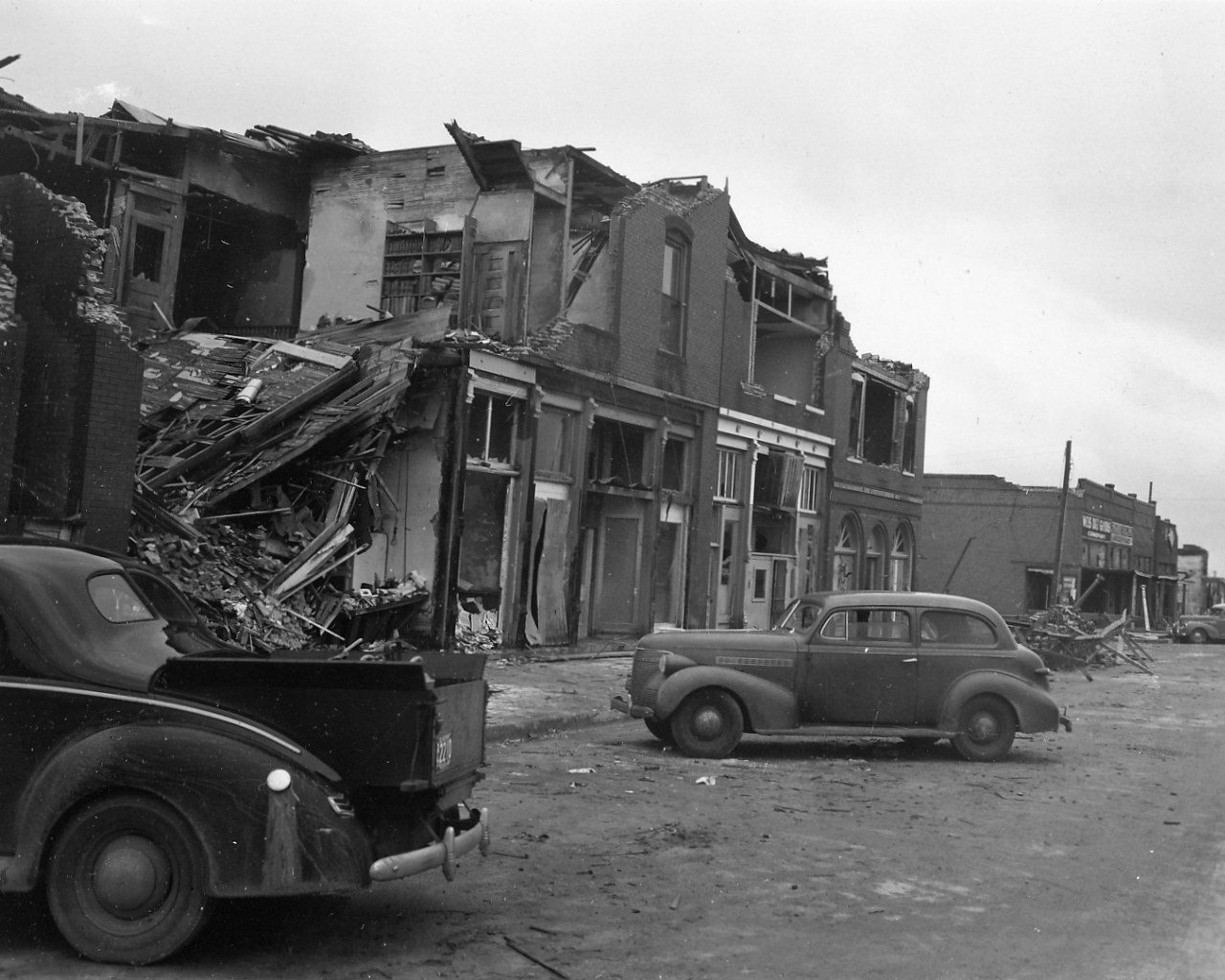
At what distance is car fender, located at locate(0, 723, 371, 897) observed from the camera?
5066 millimetres

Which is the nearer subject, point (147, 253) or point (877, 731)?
point (877, 731)

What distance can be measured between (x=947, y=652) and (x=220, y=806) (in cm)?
878

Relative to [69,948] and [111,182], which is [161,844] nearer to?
[69,948]

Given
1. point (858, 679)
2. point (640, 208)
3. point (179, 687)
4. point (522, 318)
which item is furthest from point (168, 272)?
point (179, 687)

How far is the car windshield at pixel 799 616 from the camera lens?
12523 millimetres

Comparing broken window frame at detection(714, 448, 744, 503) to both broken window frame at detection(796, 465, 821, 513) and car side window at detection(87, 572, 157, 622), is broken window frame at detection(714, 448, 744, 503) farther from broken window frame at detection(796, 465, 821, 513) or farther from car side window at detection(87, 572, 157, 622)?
car side window at detection(87, 572, 157, 622)

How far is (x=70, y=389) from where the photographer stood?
1255 cm

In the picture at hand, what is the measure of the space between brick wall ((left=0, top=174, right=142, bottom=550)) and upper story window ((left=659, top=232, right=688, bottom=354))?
1383 cm

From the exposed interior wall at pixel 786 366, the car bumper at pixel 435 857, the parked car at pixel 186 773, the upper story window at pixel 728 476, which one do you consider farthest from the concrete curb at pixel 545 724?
the exposed interior wall at pixel 786 366

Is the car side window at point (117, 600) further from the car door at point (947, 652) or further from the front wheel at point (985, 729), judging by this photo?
the front wheel at point (985, 729)

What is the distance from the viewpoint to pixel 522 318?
2094 cm

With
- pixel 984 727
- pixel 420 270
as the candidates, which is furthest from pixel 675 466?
pixel 984 727

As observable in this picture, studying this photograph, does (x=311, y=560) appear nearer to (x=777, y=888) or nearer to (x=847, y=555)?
(x=777, y=888)

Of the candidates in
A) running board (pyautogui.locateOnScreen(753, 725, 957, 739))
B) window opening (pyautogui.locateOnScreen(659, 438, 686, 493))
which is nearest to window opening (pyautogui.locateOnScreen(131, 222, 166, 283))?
window opening (pyautogui.locateOnScreen(659, 438, 686, 493))
